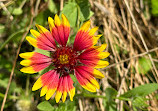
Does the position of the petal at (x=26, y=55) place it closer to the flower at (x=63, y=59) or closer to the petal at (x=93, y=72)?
the flower at (x=63, y=59)

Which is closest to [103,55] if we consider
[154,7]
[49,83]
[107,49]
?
[49,83]

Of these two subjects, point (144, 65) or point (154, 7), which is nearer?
point (144, 65)

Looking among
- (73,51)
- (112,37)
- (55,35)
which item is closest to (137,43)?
(112,37)

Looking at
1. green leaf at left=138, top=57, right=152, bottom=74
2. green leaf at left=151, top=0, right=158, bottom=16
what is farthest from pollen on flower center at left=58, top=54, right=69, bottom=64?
green leaf at left=151, top=0, right=158, bottom=16

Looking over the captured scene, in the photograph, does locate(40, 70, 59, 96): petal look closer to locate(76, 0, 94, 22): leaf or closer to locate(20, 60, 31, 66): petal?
locate(20, 60, 31, 66): petal

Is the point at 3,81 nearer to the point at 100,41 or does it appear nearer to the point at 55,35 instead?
the point at 55,35

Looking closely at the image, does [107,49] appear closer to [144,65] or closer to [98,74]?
[144,65]
